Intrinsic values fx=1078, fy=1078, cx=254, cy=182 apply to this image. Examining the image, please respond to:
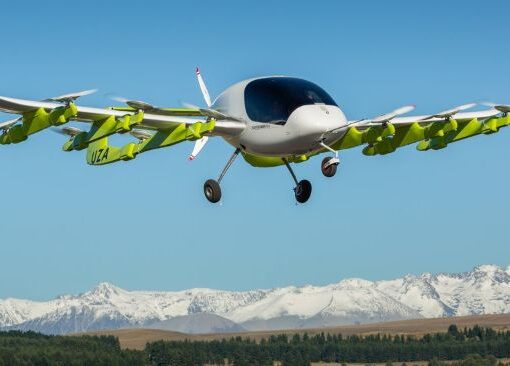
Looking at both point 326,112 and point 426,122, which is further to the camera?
Result: point 426,122

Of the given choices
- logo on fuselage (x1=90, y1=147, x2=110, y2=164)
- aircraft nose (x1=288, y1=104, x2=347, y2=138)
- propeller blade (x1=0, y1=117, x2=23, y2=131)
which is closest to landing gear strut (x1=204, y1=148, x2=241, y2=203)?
aircraft nose (x1=288, y1=104, x2=347, y2=138)

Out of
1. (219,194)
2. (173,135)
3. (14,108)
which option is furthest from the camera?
(219,194)

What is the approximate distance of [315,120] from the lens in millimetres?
47562

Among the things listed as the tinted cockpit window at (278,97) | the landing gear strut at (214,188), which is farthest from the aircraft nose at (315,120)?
the landing gear strut at (214,188)

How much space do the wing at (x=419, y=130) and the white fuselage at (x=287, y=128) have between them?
1.05 metres

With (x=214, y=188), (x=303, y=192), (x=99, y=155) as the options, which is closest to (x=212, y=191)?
(x=214, y=188)

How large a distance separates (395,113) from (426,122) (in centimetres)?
557

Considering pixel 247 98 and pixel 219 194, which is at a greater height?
pixel 247 98

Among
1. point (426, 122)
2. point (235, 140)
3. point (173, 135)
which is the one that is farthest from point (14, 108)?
point (426, 122)

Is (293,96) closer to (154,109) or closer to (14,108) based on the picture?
(154,109)

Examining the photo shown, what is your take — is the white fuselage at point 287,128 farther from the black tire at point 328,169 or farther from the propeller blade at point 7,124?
the propeller blade at point 7,124

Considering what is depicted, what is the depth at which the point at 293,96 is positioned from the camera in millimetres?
49062

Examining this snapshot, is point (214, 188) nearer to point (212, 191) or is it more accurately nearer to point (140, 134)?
point (212, 191)

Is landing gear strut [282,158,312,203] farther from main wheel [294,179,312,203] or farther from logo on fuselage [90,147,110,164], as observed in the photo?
logo on fuselage [90,147,110,164]
